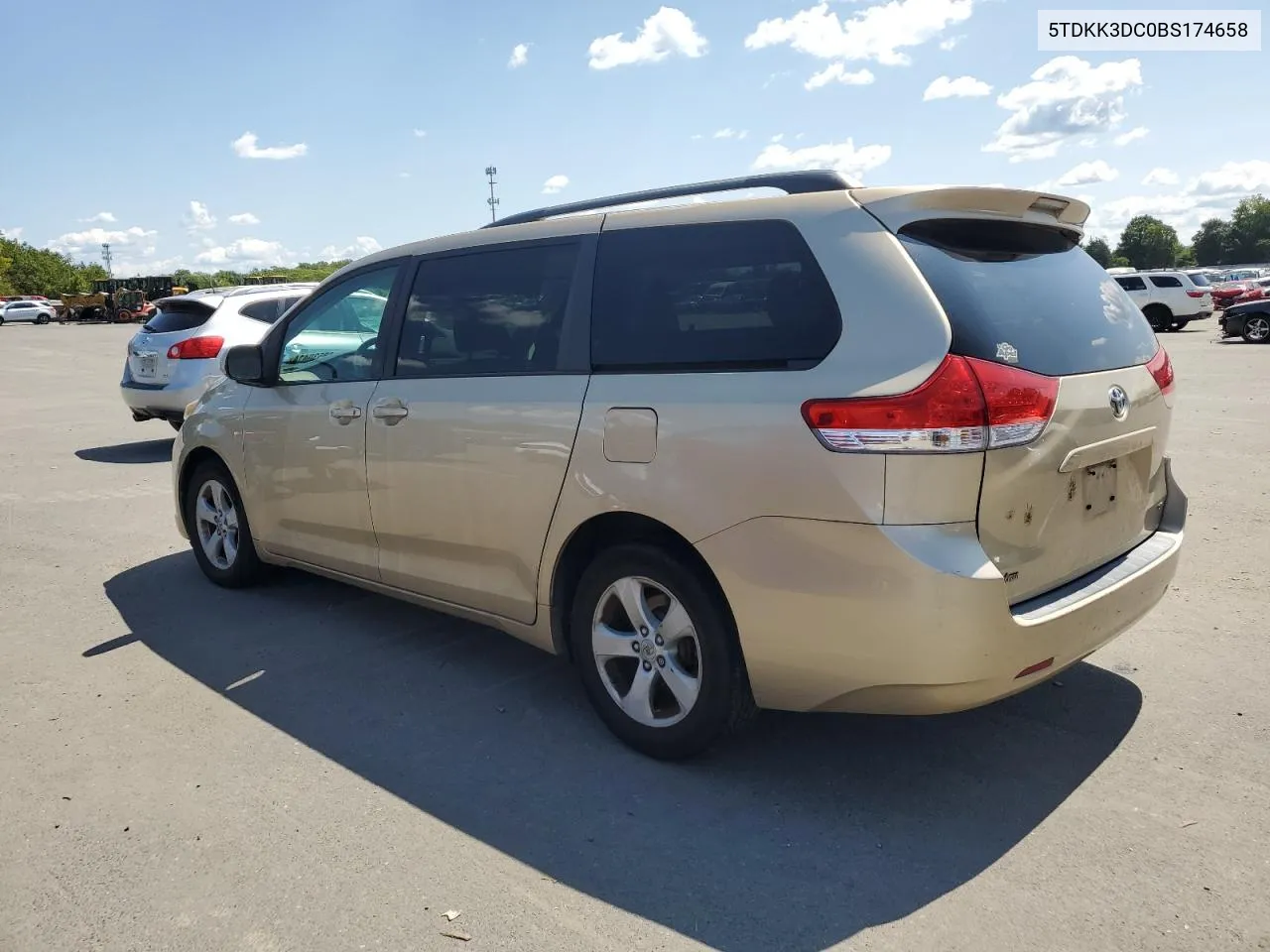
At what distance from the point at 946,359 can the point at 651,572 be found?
1.18m

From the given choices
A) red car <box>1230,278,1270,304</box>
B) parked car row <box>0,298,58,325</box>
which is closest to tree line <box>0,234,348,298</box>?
parked car row <box>0,298,58,325</box>

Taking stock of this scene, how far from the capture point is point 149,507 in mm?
8117

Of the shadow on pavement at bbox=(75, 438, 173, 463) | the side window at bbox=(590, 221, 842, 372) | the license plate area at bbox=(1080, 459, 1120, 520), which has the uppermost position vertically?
the side window at bbox=(590, 221, 842, 372)

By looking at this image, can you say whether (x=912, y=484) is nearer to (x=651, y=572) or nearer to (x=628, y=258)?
(x=651, y=572)

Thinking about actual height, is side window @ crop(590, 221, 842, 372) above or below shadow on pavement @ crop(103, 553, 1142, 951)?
above

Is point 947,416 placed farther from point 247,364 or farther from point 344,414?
point 247,364

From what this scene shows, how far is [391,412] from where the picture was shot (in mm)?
4273

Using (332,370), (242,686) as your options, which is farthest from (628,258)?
(242,686)

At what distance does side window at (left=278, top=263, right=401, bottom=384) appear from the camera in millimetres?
4562

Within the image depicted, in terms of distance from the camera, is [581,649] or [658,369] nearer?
[658,369]

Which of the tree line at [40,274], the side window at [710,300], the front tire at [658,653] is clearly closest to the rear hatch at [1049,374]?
the side window at [710,300]

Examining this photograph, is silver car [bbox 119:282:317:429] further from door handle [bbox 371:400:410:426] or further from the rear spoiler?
the rear spoiler

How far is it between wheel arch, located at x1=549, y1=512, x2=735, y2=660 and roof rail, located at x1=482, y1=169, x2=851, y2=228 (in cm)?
121

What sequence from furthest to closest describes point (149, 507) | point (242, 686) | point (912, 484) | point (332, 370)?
1. point (149, 507)
2. point (332, 370)
3. point (242, 686)
4. point (912, 484)
